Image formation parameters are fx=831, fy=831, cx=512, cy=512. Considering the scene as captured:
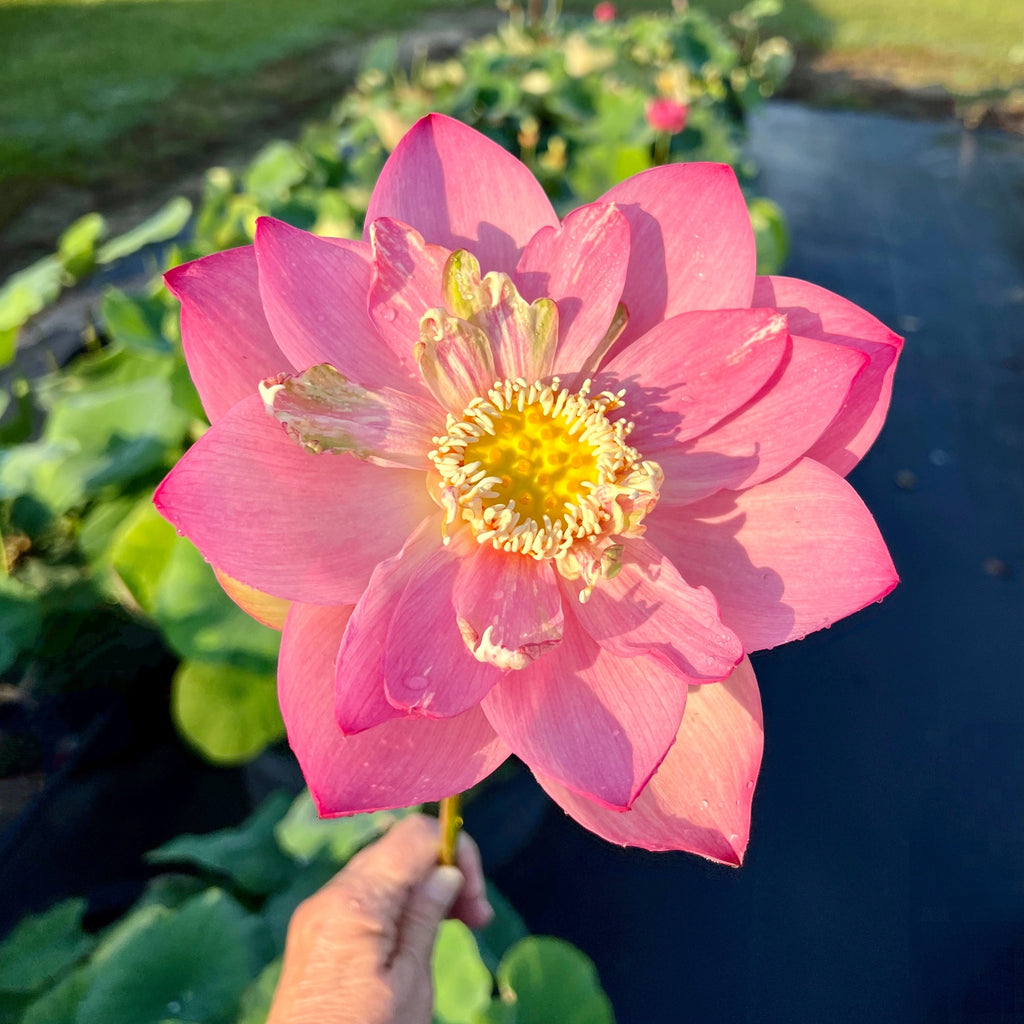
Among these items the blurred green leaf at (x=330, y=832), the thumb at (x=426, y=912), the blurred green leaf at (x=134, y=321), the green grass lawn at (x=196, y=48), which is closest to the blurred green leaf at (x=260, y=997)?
the blurred green leaf at (x=330, y=832)

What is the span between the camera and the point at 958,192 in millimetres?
3988

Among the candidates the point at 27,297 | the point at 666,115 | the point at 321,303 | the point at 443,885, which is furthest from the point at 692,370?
the point at 666,115

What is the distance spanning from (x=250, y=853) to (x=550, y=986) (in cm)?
48

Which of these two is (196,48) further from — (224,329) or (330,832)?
(224,329)

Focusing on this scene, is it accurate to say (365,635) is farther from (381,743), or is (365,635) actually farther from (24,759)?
(24,759)

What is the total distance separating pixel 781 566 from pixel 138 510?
115cm

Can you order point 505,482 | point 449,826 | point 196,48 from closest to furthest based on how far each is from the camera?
point 505,482 → point 449,826 → point 196,48

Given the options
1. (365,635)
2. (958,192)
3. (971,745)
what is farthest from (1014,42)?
(365,635)

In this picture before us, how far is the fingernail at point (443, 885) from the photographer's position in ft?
2.95

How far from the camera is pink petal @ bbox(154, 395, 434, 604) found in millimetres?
555

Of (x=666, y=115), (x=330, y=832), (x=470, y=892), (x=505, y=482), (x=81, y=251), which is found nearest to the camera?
(x=505, y=482)

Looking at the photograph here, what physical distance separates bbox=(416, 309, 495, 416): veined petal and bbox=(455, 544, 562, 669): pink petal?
12 centimetres

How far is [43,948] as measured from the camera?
46.6 inches

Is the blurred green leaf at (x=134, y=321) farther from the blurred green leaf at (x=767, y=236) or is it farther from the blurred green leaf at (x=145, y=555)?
the blurred green leaf at (x=767, y=236)
